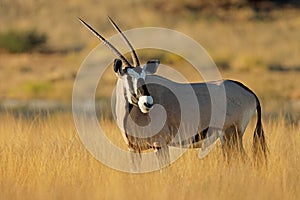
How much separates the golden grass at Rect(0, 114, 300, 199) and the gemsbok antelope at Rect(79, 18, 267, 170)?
213 millimetres

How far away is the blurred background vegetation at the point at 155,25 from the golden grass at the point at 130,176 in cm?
1020

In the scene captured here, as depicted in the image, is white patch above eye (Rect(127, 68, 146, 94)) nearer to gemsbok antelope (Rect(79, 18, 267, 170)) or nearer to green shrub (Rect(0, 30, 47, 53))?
gemsbok antelope (Rect(79, 18, 267, 170))

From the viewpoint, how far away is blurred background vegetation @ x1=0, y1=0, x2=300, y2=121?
2514 cm

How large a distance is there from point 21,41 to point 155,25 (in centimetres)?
626

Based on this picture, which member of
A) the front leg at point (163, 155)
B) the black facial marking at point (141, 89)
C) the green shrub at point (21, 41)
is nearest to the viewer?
the black facial marking at point (141, 89)

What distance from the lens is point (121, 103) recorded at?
8.43 meters

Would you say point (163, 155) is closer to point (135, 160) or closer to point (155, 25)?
point (135, 160)

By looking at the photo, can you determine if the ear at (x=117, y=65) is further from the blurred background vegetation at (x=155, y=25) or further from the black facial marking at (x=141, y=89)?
the blurred background vegetation at (x=155, y=25)

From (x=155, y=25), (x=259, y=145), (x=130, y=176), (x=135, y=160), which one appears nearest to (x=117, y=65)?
(x=135, y=160)

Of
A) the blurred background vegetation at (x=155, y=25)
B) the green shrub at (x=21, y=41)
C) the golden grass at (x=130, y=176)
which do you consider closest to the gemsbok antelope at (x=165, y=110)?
the golden grass at (x=130, y=176)

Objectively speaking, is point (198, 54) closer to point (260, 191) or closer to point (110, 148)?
point (110, 148)

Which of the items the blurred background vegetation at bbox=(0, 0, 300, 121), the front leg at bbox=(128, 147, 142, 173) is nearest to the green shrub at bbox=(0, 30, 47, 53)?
the blurred background vegetation at bbox=(0, 0, 300, 121)

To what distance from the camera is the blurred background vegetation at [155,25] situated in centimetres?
2514

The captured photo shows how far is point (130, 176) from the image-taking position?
800 centimetres
